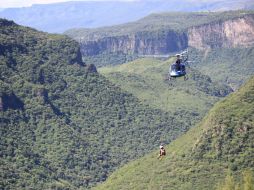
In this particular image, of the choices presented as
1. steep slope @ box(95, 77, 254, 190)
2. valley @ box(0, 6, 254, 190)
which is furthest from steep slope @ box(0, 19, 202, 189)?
steep slope @ box(95, 77, 254, 190)

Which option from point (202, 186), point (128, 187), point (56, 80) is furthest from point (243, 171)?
point (56, 80)

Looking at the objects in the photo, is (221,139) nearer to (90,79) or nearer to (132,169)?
(132,169)

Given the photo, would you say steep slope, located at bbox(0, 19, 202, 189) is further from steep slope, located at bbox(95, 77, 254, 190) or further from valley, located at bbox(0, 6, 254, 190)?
steep slope, located at bbox(95, 77, 254, 190)

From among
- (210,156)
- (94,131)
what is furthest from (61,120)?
(210,156)

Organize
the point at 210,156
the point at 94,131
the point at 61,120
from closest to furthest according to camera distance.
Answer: the point at 210,156
the point at 61,120
the point at 94,131

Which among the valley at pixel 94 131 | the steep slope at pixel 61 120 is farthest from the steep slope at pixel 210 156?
the steep slope at pixel 61 120

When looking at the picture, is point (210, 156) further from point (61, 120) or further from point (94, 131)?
point (94, 131)
